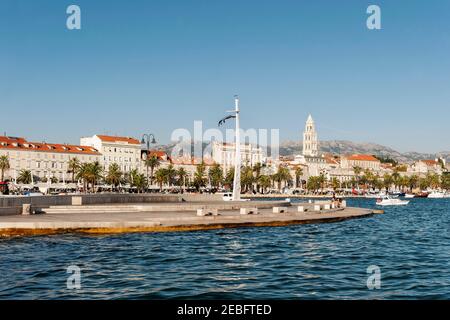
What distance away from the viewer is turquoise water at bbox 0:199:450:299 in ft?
63.0

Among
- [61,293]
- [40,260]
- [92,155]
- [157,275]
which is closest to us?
[61,293]

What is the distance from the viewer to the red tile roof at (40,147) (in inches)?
6501

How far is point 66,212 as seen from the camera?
165ft

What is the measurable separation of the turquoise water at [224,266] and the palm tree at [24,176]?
130386 millimetres

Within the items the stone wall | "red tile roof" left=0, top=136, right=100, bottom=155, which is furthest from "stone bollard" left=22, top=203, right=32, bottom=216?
"red tile roof" left=0, top=136, right=100, bottom=155

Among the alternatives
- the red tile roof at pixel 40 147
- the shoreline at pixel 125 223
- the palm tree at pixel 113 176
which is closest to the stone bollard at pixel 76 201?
the shoreline at pixel 125 223

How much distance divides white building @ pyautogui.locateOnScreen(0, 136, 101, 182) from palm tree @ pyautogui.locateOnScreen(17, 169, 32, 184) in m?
1.37

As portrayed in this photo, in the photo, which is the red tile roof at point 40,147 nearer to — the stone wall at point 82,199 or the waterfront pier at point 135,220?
the stone wall at point 82,199

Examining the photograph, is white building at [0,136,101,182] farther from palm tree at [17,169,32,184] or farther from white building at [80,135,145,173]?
white building at [80,135,145,173]

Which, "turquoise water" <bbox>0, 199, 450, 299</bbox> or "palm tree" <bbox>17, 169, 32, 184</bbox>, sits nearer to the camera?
"turquoise water" <bbox>0, 199, 450, 299</bbox>

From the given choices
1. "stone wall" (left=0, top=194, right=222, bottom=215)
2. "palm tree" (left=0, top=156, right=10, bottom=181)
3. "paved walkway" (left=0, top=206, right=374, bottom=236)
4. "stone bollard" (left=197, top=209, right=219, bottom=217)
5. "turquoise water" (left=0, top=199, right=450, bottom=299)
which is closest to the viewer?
"turquoise water" (left=0, top=199, right=450, bottom=299)
